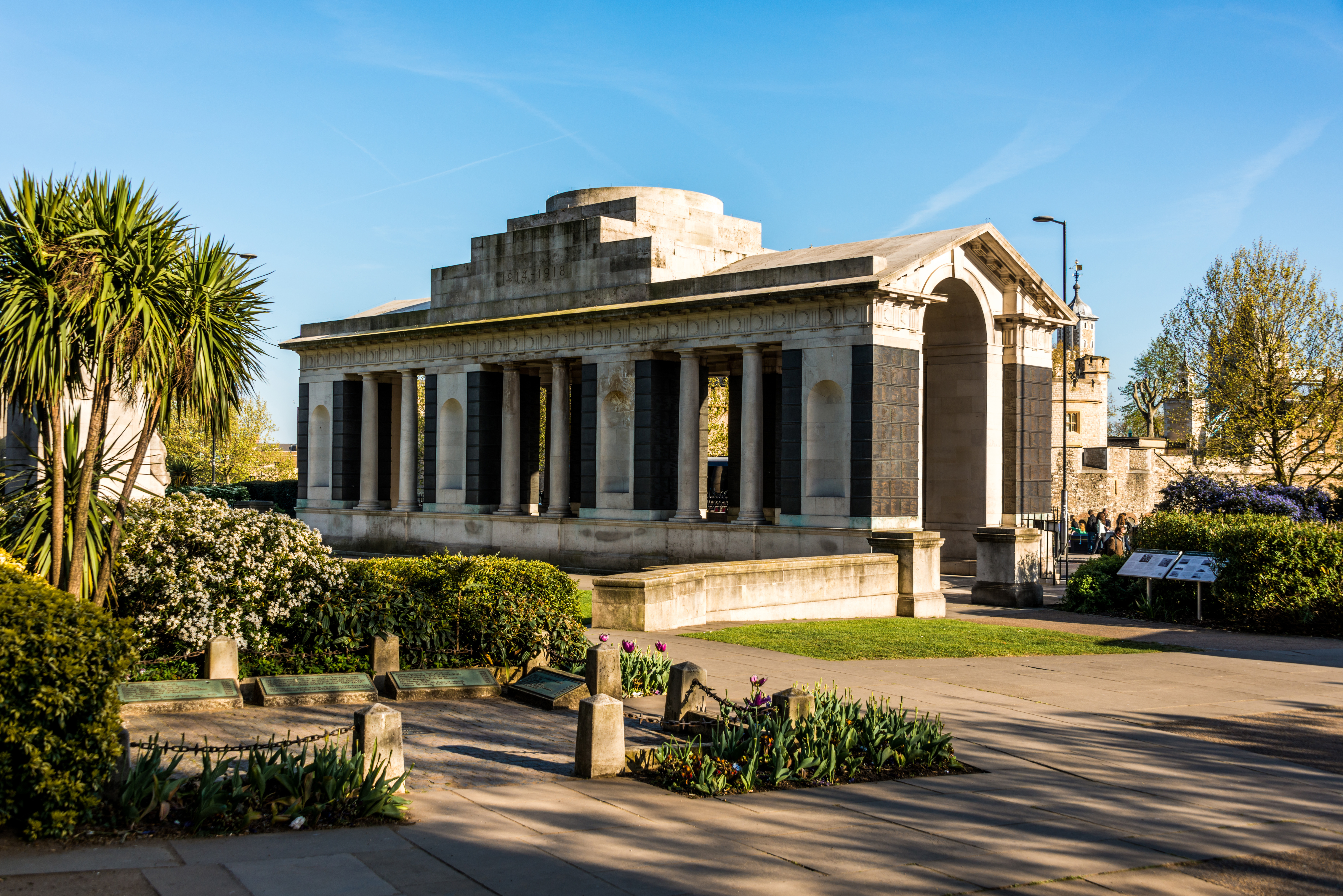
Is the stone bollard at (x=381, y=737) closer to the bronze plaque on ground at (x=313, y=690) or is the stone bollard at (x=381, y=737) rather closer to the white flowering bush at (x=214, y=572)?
the bronze plaque on ground at (x=313, y=690)

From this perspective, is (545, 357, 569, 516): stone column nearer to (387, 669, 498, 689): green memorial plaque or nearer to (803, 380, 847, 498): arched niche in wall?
(803, 380, 847, 498): arched niche in wall

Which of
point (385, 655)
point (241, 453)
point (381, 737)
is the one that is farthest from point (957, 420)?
point (241, 453)

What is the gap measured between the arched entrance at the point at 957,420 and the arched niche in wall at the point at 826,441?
4.95 metres

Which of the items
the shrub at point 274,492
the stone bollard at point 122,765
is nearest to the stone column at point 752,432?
the stone bollard at point 122,765

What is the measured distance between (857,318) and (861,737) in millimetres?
18653

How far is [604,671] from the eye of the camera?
13094 millimetres

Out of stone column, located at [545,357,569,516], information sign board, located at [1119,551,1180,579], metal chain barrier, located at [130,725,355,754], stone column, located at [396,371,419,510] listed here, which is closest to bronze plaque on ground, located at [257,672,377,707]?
metal chain barrier, located at [130,725,355,754]

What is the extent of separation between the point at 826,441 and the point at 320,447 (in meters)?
21.8

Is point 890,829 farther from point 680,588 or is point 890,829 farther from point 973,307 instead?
point 973,307

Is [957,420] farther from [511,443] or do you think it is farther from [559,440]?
[511,443]

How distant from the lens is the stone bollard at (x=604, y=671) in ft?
42.8

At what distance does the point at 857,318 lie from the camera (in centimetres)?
2786

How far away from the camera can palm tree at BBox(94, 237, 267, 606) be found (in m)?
12.5

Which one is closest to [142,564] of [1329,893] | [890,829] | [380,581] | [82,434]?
[380,581]
